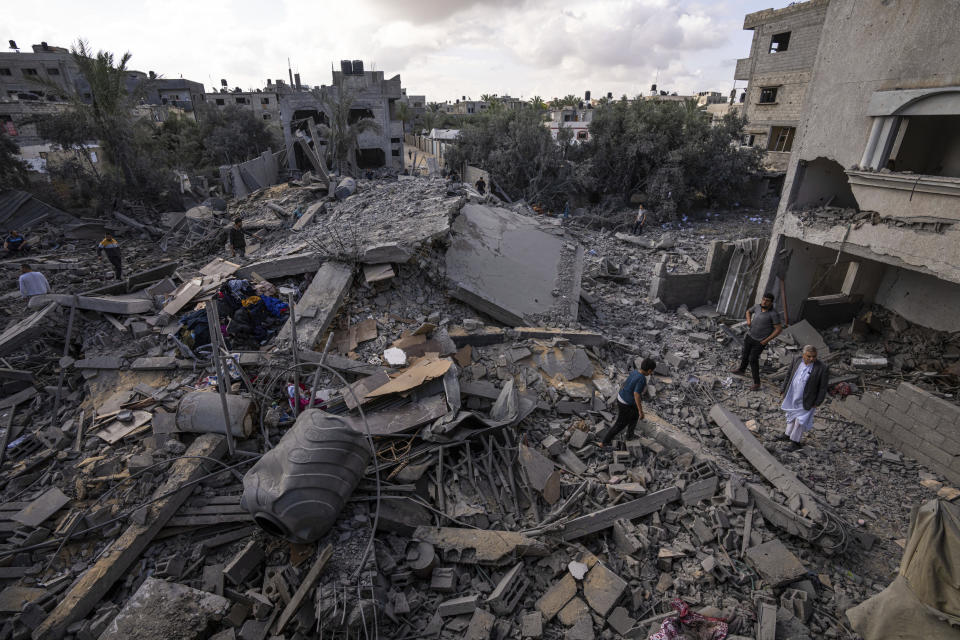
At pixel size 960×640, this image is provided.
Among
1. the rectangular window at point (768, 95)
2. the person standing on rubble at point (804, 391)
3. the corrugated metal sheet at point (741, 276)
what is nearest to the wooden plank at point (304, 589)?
the person standing on rubble at point (804, 391)

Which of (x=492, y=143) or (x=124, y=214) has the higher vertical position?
(x=492, y=143)

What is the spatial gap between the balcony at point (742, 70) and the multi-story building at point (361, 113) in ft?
60.8

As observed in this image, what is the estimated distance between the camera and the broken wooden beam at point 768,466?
171 inches

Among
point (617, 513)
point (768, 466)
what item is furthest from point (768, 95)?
point (617, 513)

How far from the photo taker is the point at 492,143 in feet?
75.4

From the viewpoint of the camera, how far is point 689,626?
345cm

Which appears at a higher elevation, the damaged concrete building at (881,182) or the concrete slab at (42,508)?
the damaged concrete building at (881,182)

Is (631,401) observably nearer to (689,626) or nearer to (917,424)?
(689,626)

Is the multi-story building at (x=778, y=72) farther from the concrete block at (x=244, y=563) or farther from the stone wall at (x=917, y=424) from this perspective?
the concrete block at (x=244, y=563)

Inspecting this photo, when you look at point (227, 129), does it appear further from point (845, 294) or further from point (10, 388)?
point (845, 294)

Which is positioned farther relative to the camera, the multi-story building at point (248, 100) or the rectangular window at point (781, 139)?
the multi-story building at point (248, 100)

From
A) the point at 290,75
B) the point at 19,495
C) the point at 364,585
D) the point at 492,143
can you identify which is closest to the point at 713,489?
the point at 364,585

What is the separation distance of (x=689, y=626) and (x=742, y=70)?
2833 centimetres

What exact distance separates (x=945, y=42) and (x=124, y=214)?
2097cm
